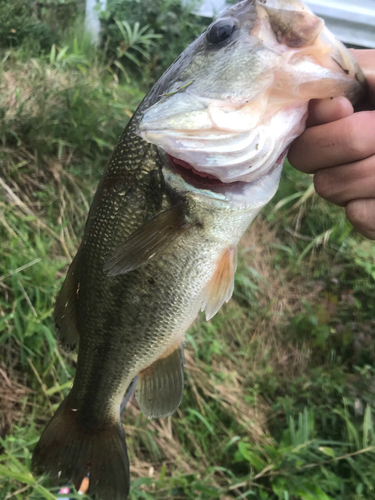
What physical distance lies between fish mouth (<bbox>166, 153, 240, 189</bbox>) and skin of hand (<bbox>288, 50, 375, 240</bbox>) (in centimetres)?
25

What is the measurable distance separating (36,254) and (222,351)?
1573mm

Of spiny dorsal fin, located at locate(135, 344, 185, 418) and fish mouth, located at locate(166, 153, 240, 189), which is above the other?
fish mouth, located at locate(166, 153, 240, 189)

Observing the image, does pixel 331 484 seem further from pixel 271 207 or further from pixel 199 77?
pixel 271 207

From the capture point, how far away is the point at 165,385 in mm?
1438

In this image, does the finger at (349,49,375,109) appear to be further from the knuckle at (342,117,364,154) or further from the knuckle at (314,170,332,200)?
the knuckle at (314,170,332,200)

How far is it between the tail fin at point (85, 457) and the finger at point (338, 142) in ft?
4.29

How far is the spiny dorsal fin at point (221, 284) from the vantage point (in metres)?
1.20

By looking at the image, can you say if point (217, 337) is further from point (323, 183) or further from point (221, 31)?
point (221, 31)

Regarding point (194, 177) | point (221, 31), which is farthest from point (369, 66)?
point (194, 177)

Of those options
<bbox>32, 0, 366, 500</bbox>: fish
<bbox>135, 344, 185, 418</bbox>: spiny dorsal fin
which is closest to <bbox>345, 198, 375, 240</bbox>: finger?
<bbox>32, 0, 366, 500</bbox>: fish

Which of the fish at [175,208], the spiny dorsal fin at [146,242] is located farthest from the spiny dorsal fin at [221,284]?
the spiny dorsal fin at [146,242]

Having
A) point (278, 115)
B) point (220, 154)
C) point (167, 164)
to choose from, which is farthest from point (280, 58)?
point (167, 164)

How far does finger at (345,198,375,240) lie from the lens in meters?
1.10

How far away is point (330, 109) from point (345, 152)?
0.42ft
